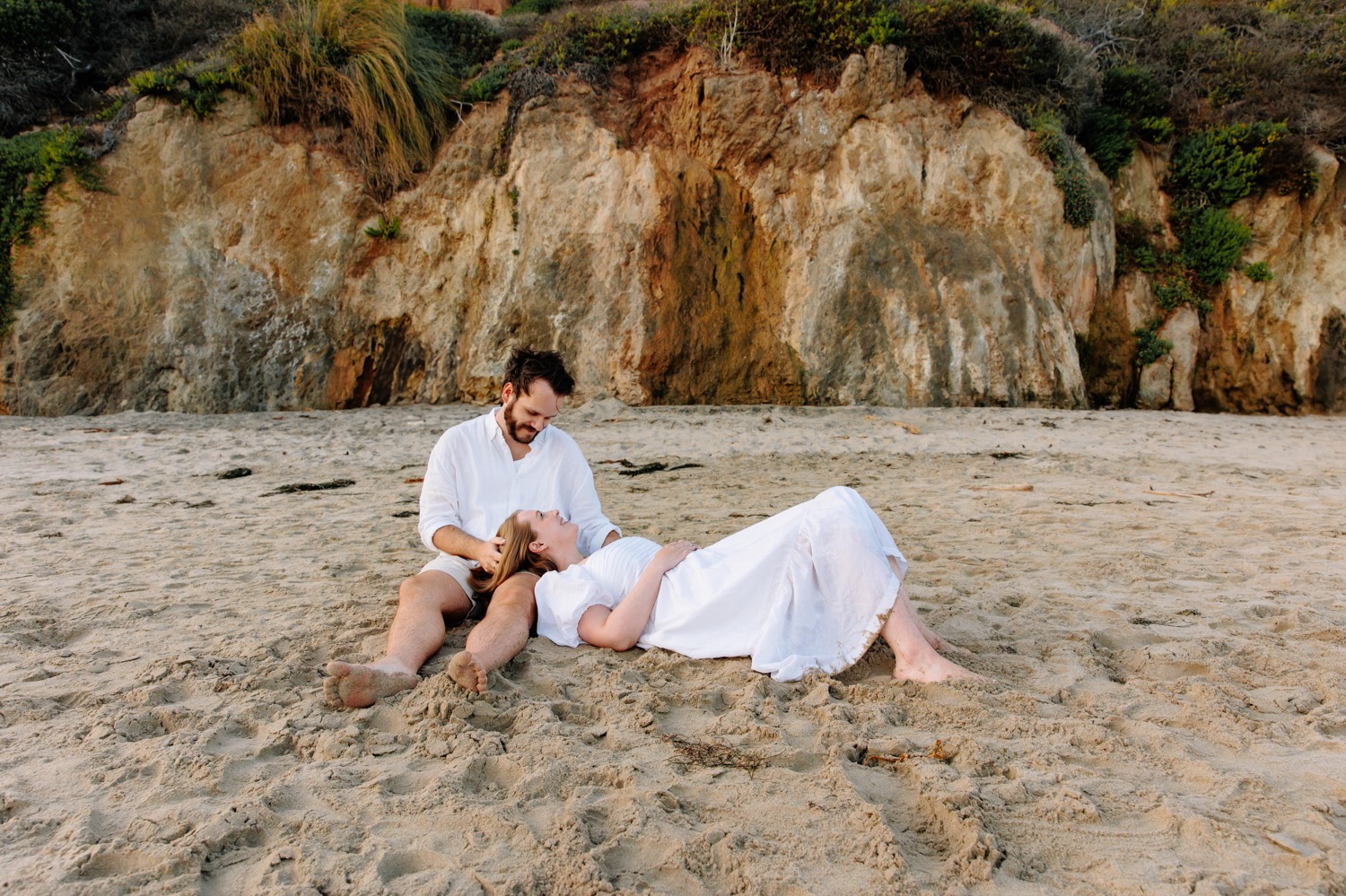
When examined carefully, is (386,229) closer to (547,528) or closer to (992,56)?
(992,56)

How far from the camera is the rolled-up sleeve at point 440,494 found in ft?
11.8

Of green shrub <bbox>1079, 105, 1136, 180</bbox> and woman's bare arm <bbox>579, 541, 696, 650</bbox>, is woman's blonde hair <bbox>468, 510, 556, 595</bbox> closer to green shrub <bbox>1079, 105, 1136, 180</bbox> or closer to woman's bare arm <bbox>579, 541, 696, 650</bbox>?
woman's bare arm <bbox>579, 541, 696, 650</bbox>

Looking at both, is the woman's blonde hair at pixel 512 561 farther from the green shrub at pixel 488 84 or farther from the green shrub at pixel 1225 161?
the green shrub at pixel 1225 161

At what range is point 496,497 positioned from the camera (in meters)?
3.73

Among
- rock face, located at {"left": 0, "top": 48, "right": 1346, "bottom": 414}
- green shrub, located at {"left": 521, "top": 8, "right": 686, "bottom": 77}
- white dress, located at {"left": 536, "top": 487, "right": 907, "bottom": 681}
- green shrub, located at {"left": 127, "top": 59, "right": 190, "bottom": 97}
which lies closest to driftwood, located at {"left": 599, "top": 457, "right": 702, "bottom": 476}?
rock face, located at {"left": 0, "top": 48, "right": 1346, "bottom": 414}

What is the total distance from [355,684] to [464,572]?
0.96 meters

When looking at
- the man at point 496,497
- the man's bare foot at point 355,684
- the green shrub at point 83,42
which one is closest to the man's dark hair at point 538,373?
the man at point 496,497

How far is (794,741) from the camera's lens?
8.13 feet

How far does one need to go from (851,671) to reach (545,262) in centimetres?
891

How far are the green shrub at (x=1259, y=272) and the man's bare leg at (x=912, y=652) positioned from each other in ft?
39.7

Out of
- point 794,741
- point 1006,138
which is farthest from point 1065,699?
point 1006,138

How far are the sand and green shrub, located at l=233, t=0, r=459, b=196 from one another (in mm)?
7619

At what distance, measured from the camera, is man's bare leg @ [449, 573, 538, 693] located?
2764 millimetres

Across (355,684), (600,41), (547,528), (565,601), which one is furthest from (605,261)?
(355,684)
